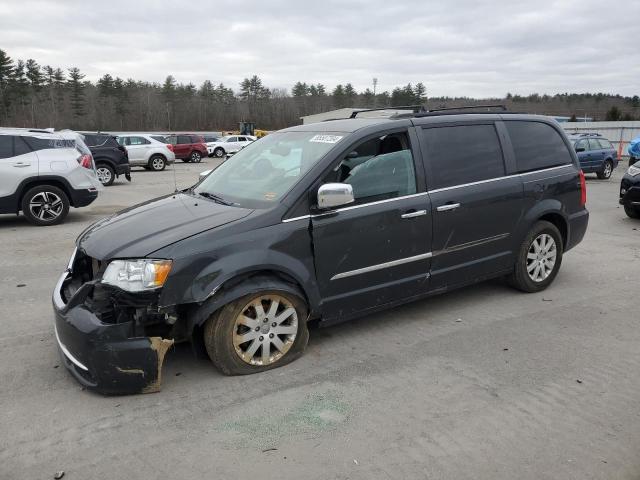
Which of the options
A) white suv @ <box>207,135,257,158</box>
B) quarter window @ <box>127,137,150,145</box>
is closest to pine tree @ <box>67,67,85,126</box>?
white suv @ <box>207,135,257,158</box>

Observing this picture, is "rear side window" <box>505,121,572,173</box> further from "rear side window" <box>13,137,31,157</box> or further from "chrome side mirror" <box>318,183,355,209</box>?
"rear side window" <box>13,137,31,157</box>

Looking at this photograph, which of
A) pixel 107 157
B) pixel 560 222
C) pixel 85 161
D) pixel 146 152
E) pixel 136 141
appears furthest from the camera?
pixel 136 141

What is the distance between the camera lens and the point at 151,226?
144 inches

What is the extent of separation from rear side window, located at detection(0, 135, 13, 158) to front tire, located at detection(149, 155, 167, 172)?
50.5 ft

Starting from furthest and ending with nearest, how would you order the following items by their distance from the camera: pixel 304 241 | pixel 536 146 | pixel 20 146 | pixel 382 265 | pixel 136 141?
pixel 136 141
pixel 20 146
pixel 536 146
pixel 382 265
pixel 304 241

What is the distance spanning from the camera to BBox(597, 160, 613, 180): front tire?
63.1 ft

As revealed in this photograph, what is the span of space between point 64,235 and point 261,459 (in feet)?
24.1

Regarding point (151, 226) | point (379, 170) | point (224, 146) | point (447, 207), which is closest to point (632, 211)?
point (447, 207)

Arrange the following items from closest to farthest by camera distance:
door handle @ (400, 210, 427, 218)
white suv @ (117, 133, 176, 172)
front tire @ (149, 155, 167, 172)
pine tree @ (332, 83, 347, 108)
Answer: door handle @ (400, 210, 427, 218)
white suv @ (117, 133, 176, 172)
front tire @ (149, 155, 167, 172)
pine tree @ (332, 83, 347, 108)

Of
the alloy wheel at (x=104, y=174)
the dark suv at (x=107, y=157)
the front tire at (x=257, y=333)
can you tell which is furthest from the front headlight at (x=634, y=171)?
the alloy wheel at (x=104, y=174)

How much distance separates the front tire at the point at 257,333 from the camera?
3.45 meters

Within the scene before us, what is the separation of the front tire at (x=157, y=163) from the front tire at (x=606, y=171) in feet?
61.9

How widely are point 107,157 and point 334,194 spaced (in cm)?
1582

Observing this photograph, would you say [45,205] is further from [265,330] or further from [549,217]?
[549,217]
